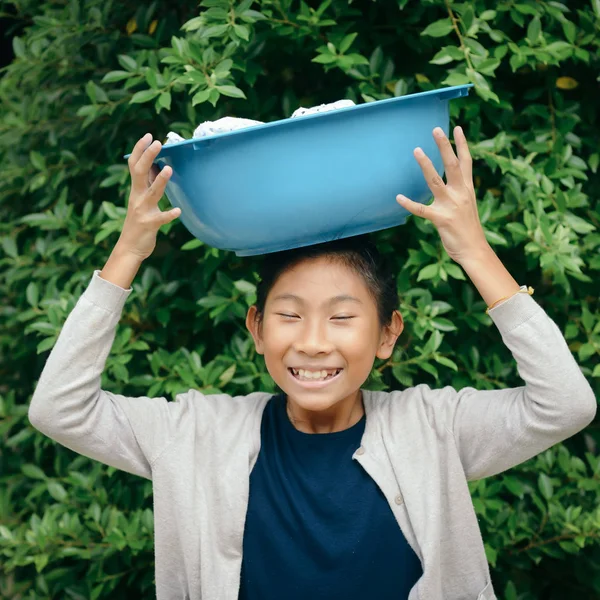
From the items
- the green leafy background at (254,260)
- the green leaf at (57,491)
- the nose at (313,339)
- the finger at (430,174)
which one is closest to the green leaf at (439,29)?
the green leafy background at (254,260)

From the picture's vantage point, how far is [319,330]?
6.12ft

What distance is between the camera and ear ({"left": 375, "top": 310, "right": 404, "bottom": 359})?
204 cm

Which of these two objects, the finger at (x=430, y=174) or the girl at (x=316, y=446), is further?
the girl at (x=316, y=446)

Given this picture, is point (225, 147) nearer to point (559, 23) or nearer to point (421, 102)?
point (421, 102)

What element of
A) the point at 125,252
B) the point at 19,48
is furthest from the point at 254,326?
the point at 19,48

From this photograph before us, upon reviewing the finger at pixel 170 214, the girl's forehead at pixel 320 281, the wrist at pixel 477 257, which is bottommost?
the girl's forehead at pixel 320 281

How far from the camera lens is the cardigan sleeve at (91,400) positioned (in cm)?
181

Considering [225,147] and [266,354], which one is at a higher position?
[225,147]

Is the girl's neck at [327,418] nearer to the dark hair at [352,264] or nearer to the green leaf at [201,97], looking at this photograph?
the dark hair at [352,264]

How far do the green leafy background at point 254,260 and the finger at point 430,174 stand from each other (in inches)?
25.2

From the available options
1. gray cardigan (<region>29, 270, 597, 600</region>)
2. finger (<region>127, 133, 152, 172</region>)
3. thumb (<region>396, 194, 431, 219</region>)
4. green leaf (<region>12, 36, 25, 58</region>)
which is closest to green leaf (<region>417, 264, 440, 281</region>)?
gray cardigan (<region>29, 270, 597, 600</region>)

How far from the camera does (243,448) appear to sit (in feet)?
6.38

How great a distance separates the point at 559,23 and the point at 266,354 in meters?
1.29

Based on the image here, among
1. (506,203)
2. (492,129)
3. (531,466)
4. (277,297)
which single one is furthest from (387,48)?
(531,466)
